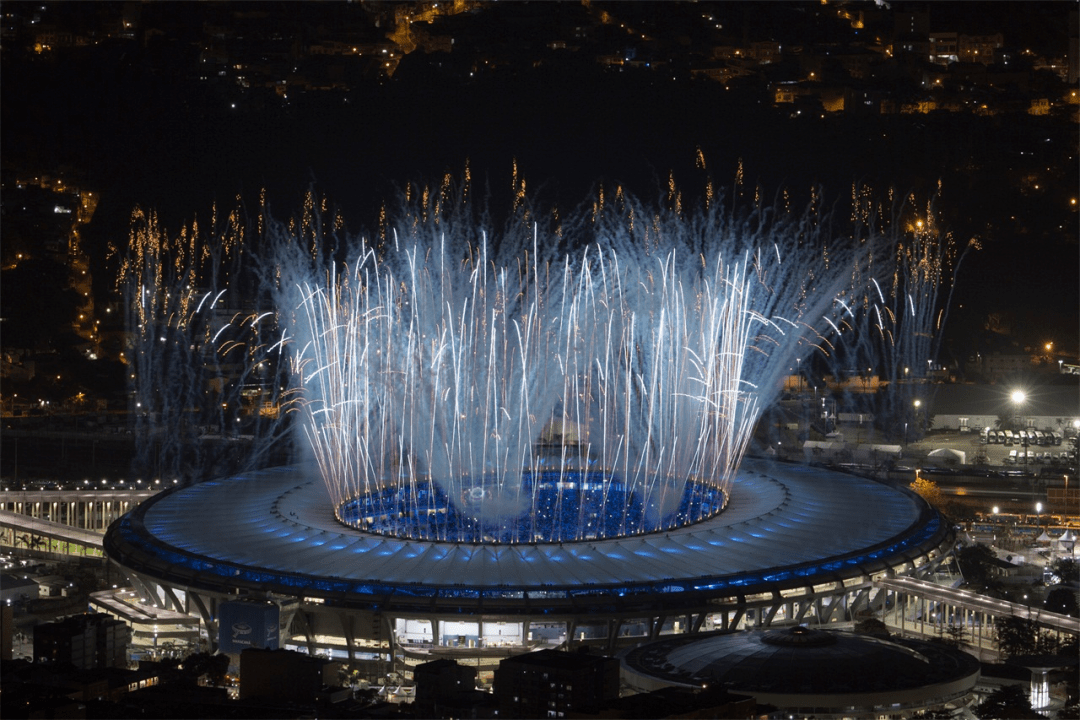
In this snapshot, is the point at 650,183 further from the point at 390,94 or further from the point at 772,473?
the point at 772,473

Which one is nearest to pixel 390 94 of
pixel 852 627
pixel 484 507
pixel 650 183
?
pixel 650 183

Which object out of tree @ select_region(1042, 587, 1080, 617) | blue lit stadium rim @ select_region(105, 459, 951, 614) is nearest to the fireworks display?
blue lit stadium rim @ select_region(105, 459, 951, 614)

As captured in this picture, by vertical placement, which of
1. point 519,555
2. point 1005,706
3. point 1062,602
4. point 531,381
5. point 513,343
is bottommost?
point 1005,706

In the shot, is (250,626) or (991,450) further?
(991,450)

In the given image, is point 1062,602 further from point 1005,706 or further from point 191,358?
point 191,358

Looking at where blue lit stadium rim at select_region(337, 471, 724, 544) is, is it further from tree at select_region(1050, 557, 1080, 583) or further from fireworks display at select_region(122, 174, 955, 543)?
tree at select_region(1050, 557, 1080, 583)

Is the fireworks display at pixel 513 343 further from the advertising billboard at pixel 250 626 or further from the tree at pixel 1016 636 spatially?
the tree at pixel 1016 636

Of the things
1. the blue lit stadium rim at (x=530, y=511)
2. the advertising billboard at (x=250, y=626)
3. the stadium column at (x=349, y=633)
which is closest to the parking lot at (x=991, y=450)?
the blue lit stadium rim at (x=530, y=511)

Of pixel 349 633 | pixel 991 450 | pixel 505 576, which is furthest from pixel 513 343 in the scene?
pixel 349 633
